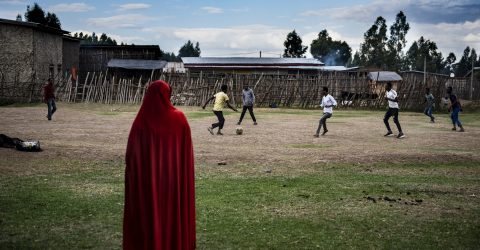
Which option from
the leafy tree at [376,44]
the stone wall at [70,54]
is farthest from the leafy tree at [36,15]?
the leafy tree at [376,44]

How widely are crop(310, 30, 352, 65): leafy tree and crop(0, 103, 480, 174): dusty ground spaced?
58.5 meters

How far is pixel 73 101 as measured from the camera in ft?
111

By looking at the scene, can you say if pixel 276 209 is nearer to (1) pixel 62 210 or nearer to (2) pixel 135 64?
(1) pixel 62 210

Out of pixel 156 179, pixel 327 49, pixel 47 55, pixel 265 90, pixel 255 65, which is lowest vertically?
pixel 156 179

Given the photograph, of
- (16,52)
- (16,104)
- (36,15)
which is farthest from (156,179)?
(36,15)

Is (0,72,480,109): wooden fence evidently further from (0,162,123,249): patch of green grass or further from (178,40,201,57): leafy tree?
(178,40,201,57): leafy tree

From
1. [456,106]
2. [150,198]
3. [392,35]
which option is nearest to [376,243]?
[150,198]

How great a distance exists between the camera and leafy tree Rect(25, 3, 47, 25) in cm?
5966

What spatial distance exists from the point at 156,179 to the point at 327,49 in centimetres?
7960

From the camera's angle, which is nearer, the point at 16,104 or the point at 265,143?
the point at 265,143

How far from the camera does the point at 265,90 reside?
1371 inches

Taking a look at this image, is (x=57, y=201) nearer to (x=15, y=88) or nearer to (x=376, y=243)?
(x=376, y=243)

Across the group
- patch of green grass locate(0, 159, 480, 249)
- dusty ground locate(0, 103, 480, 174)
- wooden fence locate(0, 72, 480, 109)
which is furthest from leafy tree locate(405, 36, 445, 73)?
patch of green grass locate(0, 159, 480, 249)

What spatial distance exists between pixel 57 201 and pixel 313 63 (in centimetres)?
4497
